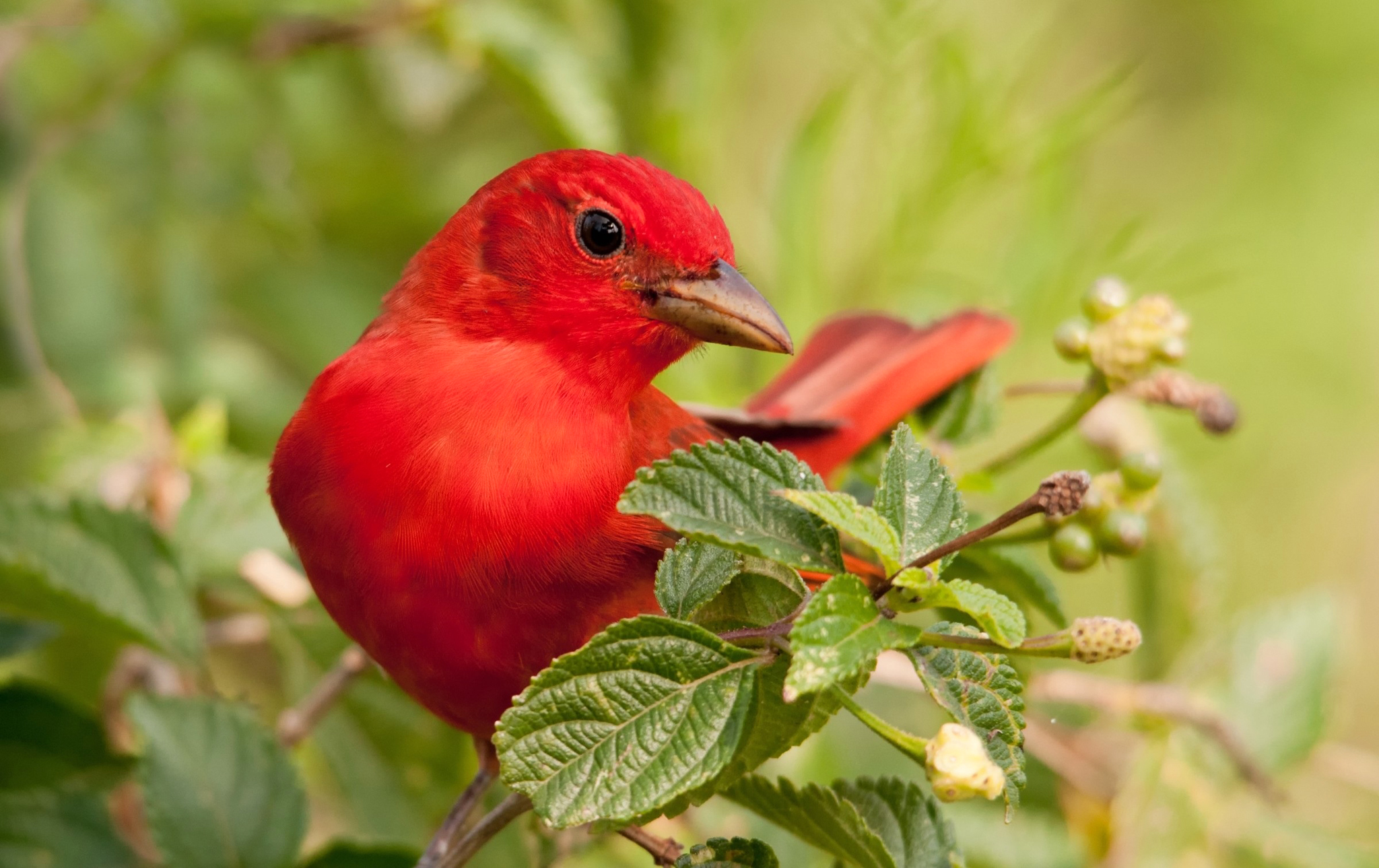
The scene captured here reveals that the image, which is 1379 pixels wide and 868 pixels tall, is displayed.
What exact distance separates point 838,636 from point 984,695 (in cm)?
18

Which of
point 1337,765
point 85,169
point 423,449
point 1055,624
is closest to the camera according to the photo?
point 423,449

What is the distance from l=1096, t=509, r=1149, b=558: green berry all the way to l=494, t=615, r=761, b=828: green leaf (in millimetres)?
621

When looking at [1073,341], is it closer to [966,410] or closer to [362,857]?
[966,410]

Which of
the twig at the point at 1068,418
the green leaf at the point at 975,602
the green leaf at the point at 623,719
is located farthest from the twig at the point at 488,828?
the twig at the point at 1068,418

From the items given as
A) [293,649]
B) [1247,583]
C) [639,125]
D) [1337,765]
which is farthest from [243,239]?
[1247,583]

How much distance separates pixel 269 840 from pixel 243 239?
2184 millimetres

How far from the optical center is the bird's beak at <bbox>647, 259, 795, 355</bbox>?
2.11 meters

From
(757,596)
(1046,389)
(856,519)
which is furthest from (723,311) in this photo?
(856,519)

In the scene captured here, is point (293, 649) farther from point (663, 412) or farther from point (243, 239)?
point (243, 239)

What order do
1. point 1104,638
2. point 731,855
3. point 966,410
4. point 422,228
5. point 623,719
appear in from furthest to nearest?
point 422,228, point 966,410, point 731,855, point 623,719, point 1104,638

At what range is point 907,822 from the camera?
170 cm

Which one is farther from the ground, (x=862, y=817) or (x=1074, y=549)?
(x=1074, y=549)

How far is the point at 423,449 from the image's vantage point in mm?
1980

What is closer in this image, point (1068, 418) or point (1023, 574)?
point (1023, 574)
